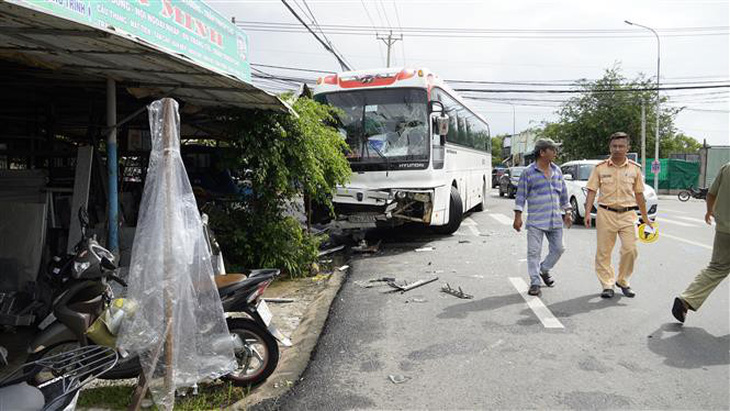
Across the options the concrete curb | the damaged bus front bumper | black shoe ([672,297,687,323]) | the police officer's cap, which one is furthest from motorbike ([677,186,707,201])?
the concrete curb

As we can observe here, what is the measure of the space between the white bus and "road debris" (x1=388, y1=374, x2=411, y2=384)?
536cm

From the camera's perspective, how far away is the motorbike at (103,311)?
3525mm

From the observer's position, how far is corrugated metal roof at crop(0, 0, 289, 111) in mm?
3256

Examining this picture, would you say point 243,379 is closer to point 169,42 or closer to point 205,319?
point 205,319

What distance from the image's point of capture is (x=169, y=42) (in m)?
8.01

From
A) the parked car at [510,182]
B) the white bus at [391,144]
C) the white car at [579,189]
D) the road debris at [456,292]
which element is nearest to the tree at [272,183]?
the white bus at [391,144]

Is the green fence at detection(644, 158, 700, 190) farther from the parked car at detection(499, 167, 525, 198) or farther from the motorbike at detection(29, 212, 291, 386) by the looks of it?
the motorbike at detection(29, 212, 291, 386)

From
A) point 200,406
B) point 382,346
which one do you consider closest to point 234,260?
point 382,346

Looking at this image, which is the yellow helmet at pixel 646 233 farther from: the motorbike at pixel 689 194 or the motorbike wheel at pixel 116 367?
the motorbike at pixel 689 194

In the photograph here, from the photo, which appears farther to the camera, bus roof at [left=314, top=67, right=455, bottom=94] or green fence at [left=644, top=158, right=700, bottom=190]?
green fence at [left=644, top=158, right=700, bottom=190]

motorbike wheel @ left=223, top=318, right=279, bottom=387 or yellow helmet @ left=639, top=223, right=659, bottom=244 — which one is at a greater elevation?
yellow helmet @ left=639, top=223, right=659, bottom=244

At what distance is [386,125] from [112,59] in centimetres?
587

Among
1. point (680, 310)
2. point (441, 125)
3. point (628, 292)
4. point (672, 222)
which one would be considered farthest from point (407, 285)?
point (672, 222)

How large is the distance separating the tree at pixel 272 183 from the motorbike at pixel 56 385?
417 centimetres
